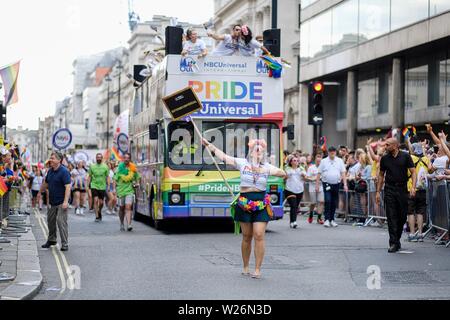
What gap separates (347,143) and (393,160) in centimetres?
2912

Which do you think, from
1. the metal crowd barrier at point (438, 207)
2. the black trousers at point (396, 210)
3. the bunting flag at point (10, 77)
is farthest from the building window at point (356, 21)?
the black trousers at point (396, 210)

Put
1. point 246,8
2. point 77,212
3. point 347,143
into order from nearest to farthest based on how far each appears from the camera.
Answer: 1. point 77,212
2. point 347,143
3. point 246,8

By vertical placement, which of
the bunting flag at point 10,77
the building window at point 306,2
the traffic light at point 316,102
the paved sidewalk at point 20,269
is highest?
the building window at point 306,2

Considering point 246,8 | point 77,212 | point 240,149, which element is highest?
point 246,8

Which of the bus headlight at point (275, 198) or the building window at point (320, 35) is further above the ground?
the building window at point (320, 35)

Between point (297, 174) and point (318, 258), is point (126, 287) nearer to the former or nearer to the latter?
point (318, 258)

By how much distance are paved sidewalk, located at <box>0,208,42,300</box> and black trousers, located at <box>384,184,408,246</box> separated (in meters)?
5.55

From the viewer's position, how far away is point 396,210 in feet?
49.5

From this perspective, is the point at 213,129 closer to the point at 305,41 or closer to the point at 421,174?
the point at 421,174

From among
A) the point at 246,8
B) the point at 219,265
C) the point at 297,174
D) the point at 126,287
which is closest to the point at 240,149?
the point at 297,174

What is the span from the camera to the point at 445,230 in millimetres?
16500

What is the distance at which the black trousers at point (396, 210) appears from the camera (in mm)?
15023

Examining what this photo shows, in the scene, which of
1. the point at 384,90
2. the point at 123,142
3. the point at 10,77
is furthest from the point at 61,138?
the point at 384,90

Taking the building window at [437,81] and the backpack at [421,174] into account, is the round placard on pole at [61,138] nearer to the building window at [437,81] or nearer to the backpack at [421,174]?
the building window at [437,81]
